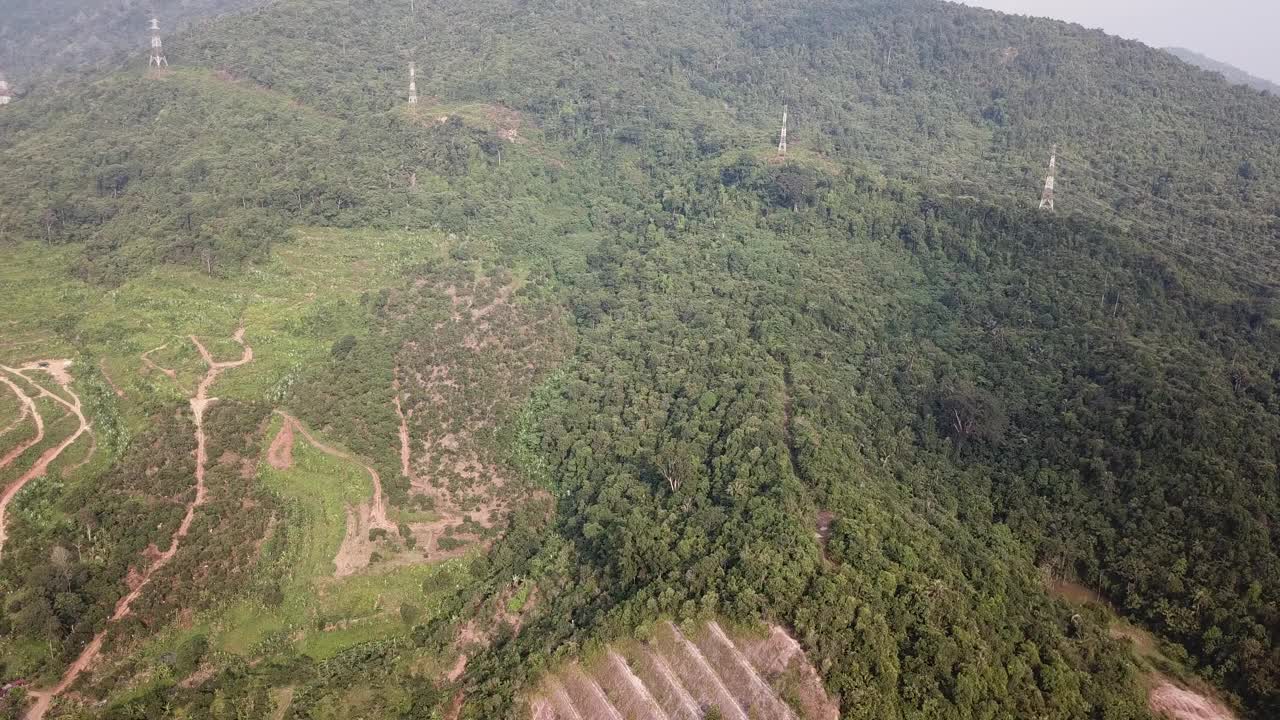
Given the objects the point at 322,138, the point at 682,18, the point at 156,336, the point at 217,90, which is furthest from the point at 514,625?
the point at 682,18

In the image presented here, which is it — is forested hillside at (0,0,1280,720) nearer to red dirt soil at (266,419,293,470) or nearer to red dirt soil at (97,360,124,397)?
red dirt soil at (266,419,293,470)

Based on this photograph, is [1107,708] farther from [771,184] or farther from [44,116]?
[44,116]

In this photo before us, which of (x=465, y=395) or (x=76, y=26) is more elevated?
(x=76, y=26)

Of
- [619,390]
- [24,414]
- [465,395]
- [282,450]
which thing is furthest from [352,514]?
[24,414]

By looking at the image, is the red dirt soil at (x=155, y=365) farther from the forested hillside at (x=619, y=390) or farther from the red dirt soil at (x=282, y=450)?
the red dirt soil at (x=282, y=450)

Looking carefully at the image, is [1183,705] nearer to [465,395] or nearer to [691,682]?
[691,682]

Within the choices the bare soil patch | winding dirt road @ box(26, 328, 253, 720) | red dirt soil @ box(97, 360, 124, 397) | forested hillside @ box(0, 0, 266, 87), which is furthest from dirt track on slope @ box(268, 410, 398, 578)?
forested hillside @ box(0, 0, 266, 87)
